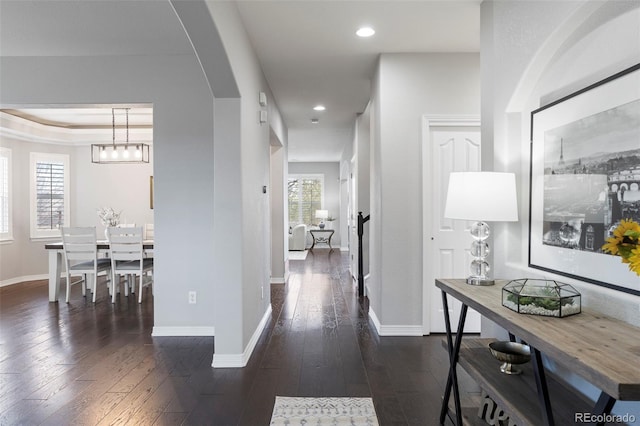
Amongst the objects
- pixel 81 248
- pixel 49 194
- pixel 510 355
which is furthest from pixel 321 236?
pixel 510 355

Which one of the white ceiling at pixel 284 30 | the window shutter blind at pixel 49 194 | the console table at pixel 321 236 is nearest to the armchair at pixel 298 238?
the console table at pixel 321 236

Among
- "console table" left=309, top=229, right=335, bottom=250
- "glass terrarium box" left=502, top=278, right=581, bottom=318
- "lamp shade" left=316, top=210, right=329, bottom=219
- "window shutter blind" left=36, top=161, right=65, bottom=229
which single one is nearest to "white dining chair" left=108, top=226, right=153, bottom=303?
"window shutter blind" left=36, top=161, right=65, bottom=229

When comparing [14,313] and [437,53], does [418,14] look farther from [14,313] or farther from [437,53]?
[14,313]

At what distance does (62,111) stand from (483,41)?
618 centimetres

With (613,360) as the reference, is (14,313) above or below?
below

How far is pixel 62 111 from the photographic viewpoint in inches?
238

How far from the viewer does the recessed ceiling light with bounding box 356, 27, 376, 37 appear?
3207mm

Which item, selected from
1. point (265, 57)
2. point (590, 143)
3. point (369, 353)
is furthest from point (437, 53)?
point (369, 353)

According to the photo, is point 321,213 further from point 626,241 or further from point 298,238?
point 626,241

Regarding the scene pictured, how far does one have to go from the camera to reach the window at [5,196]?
622 cm

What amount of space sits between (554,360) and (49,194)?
7876 mm

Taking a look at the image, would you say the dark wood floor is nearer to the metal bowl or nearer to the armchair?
the metal bowl

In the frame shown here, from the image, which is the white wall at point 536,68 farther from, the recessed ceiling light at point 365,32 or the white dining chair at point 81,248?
the white dining chair at point 81,248

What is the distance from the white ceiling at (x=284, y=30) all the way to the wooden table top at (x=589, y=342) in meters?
2.30
